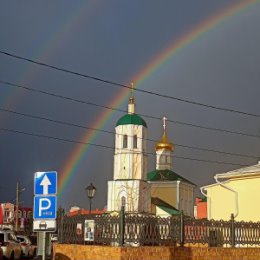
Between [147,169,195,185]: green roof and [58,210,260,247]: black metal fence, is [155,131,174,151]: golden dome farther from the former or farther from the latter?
[58,210,260,247]: black metal fence

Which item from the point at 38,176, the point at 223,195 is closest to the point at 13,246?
the point at 223,195

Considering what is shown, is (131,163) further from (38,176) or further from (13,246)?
(38,176)

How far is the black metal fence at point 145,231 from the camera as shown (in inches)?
663

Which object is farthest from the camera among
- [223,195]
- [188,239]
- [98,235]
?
[223,195]

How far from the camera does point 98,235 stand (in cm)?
1709

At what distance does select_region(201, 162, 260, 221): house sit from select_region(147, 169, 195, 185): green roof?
167 feet

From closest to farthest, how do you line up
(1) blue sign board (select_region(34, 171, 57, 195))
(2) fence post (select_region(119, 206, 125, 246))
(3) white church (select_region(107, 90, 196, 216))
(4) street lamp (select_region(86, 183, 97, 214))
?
(1) blue sign board (select_region(34, 171, 57, 195)) < (2) fence post (select_region(119, 206, 125, 246)) < (4) street lamp (select_region(86, 183, 97, 214)) < (3) white church (select_region(107, 90, 196, 216))

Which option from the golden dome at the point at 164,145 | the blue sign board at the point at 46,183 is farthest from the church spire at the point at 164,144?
the blue sign board at the point at 46,183

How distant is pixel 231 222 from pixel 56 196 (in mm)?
11577

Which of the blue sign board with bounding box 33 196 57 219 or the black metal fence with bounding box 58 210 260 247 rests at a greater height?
the blue sign board with bounding box 33 196 57 219

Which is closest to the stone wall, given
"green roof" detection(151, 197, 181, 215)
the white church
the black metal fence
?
the black metal fence

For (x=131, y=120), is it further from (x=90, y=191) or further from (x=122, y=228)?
(x=122, y=228)

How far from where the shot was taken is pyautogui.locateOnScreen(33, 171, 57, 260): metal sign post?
365 inches

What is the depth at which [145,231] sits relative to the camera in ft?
55.9
